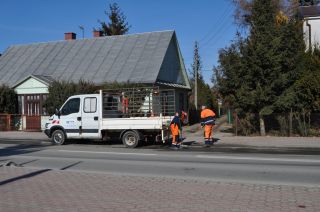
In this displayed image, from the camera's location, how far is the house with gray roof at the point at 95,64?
30.3m

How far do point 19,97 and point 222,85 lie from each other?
16045 millimetres

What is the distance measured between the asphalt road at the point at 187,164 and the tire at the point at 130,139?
140 cm

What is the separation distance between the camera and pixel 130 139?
59.3 ft

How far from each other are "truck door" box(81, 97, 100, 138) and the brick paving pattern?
9114 millimetres

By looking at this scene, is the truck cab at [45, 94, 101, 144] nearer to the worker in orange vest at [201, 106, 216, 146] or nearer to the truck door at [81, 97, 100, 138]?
the truck door at [81, 97, 100, 138]

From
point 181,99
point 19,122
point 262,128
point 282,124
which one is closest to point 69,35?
point 181,99

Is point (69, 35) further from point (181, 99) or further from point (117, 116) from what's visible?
point (117, 116)

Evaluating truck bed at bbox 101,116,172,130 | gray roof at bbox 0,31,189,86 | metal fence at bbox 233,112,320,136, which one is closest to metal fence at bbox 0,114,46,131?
gray roof at bbox 0,31,189,86

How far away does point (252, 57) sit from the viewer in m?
20.4

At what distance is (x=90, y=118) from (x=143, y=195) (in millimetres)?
11514

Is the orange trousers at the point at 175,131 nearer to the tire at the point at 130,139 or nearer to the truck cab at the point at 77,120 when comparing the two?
the tire at the point at 130,139

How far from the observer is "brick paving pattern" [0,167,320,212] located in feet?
21.9

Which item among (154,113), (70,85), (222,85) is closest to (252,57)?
(222,85)

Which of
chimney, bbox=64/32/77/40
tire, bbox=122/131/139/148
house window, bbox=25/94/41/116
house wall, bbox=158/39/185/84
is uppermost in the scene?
chimney, bbox=64/32/77/40
